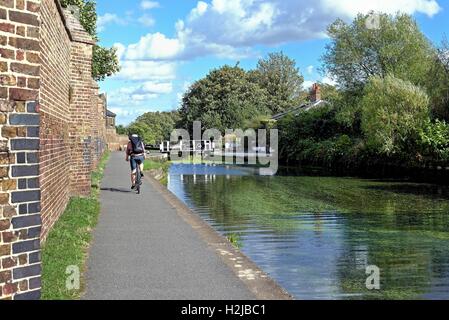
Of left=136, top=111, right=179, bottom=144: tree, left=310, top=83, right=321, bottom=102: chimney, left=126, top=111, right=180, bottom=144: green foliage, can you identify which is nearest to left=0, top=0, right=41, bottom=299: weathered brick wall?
left=310, top=83, right=321, bottom=102: chimney

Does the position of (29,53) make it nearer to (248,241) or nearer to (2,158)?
(2,158)

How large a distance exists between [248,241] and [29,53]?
6874mm

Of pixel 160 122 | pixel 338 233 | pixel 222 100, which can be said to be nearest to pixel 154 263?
pixel 338 233

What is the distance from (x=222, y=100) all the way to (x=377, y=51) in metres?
44.6

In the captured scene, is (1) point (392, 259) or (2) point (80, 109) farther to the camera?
(2) point (80, 109)

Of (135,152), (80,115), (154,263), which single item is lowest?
(154,263)

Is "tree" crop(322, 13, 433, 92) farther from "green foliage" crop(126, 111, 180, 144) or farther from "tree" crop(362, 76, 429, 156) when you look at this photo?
"green foliage" crop(126, 111, 180, 144)

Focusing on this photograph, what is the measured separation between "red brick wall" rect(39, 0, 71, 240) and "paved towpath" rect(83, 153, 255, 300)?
38.0 inches

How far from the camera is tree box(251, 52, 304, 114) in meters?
88.2

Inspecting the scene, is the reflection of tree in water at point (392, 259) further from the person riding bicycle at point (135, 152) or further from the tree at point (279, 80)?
the tree at point (279, 80)

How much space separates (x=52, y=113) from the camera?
31.2 feet

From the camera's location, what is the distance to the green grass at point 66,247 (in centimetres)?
564

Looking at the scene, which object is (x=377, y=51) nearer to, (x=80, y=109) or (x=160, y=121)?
(x=80, y=109)
